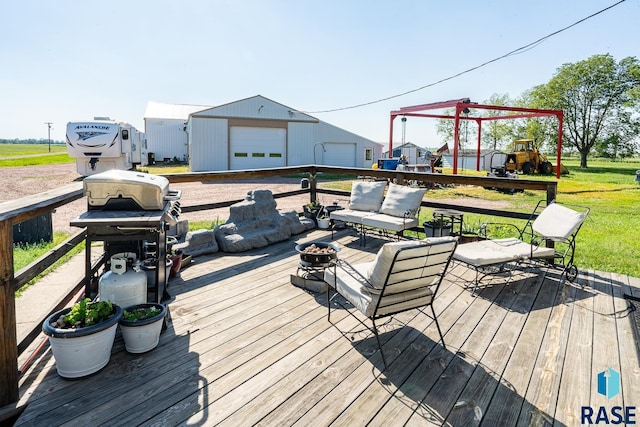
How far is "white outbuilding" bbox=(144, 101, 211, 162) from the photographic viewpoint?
952 inches

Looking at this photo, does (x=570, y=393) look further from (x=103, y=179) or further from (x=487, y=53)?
(x=487, y=53)

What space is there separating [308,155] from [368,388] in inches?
747

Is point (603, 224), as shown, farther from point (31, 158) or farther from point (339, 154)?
point (31, 158)

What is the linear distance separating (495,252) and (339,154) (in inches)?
766

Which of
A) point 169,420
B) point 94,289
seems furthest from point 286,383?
point 94,289

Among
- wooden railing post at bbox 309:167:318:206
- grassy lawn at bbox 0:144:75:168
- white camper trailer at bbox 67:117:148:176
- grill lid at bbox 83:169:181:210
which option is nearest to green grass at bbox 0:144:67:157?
grassy lawn at bbox 0:144:75:168

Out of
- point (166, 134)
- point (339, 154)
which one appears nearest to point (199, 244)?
point (339, 154)

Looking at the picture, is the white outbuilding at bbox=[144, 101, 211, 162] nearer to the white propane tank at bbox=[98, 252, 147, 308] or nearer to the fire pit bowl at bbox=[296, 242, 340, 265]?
the fire pit bowl at bbox=[296, 242, 340, 265]

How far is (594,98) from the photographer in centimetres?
2931

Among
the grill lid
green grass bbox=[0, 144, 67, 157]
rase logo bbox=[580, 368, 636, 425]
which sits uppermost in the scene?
green grass bbox=[0, 144, 67, 157]

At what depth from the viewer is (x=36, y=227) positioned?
17.9 ft

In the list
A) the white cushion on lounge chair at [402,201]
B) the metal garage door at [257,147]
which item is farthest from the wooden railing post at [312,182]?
the metal garage door at [257,147]

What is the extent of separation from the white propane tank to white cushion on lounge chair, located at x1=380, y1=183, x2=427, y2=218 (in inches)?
127

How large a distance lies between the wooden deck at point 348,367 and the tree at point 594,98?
3302 cm
